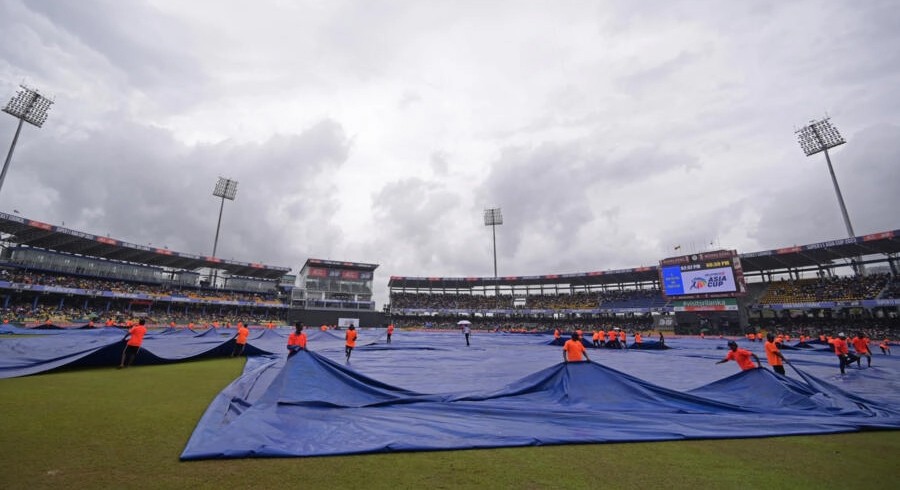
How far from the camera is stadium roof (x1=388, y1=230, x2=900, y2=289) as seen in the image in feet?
114

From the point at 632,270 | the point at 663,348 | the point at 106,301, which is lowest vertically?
the point at 663,348

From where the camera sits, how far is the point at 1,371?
8492 mm

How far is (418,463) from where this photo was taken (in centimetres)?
417

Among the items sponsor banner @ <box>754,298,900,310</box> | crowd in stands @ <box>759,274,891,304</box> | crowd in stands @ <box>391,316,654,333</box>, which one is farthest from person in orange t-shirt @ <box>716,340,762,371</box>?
crowd in stands @ <box>391,316,654,333</box>

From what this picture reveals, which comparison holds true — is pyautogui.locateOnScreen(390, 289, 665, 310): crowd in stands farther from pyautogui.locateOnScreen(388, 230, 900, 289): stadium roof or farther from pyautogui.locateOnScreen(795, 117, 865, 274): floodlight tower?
pyautogui.locateOnScreen(795, 117, 865, 274): floodlight tower

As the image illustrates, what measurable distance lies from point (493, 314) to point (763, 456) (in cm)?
6015

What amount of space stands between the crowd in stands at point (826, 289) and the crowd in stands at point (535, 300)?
12149mm

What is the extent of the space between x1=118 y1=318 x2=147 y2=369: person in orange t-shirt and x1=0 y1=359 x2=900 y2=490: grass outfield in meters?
5.39

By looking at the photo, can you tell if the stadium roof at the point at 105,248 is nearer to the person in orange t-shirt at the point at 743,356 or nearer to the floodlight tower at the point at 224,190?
the floodlight tower at the point at 224,190

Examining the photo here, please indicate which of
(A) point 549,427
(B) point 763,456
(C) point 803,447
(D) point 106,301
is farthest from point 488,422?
(D) point 106,301

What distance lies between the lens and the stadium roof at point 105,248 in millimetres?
37594

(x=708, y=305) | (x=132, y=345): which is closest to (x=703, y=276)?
(x=708, y=305)

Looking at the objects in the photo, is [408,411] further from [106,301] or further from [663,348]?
[106,301]

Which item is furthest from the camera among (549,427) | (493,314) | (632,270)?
(493,314)
